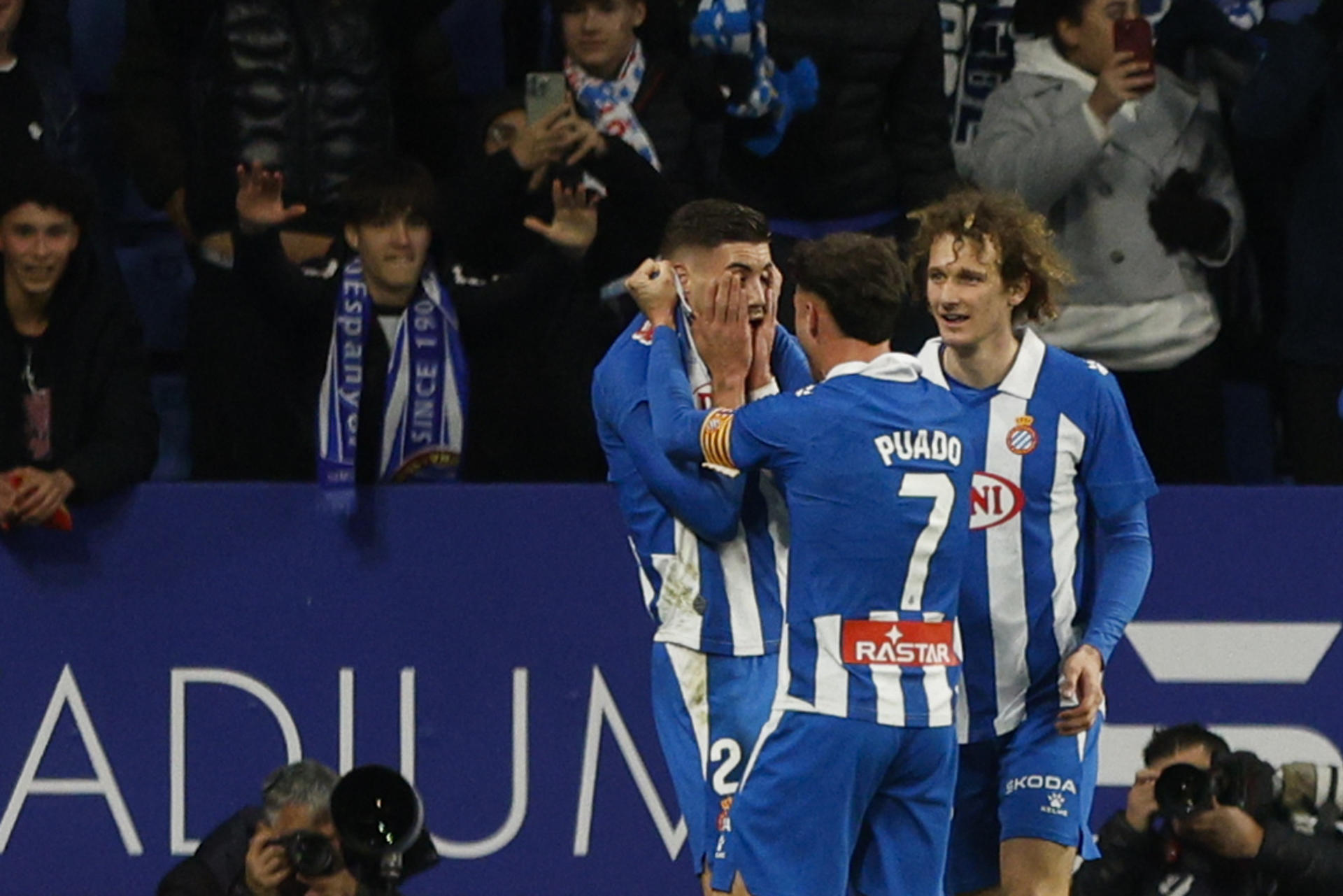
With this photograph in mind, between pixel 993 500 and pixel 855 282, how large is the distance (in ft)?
2.66

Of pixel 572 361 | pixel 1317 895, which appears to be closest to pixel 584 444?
pixel 572 361

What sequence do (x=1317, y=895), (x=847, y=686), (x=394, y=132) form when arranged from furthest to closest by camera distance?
(x=394, y=132)
(x=1317, y=895)
(x=847, y=686)

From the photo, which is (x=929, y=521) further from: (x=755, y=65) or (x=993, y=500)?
(x=755, y=65)

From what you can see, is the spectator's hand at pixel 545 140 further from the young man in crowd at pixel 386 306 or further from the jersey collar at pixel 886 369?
the jersey collar at pixel 886 369

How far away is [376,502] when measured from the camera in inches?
321

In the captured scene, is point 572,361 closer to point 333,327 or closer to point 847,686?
point 333,327

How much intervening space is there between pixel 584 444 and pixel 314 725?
1.22 m

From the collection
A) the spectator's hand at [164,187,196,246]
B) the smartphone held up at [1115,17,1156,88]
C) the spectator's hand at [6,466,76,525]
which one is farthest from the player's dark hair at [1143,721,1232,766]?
the spectator's hand at [164,187,196,246]

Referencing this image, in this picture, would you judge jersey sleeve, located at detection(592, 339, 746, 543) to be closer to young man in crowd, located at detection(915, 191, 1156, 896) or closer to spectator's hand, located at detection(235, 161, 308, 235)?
young man in crowd, located at detection(915, 191, 1156, 896)

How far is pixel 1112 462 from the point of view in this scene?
256 inches

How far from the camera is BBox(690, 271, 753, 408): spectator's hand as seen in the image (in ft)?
20.5

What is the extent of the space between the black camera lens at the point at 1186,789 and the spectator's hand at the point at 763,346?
1.60 metres

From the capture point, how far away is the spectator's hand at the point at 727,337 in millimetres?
6250

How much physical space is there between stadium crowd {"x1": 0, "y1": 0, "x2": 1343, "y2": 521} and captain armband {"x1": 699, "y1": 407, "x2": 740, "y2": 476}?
2177 mm
